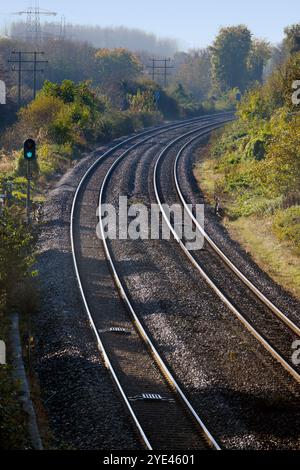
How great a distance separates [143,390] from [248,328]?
3948mm

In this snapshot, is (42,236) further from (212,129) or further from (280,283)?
(212,129)

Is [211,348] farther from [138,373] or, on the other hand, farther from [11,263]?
[11,263]

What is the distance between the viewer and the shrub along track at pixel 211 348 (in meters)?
11.8

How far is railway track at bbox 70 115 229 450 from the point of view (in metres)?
11.2

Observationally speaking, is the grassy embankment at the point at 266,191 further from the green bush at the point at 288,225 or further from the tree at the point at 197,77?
the tree at the point at 197,77

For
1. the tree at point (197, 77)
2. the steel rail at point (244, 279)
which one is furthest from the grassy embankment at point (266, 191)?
the tree at point (197, 77)

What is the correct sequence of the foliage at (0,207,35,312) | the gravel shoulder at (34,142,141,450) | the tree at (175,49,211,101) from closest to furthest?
1. the gravel shoulder at (34,142,141,450)
2. the foliage at (0,207,35,312)
3. the tree at (175,49,211,101)

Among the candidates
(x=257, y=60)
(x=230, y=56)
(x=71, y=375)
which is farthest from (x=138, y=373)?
(x=257, y=60)

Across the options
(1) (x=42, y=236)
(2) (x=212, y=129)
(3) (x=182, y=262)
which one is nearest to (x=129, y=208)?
(1) (x=42, y=236)

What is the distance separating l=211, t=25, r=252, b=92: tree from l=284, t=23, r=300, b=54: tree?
1018 inches

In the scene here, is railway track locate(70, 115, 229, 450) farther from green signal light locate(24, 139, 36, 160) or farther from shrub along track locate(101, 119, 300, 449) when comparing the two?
green signal light locate(24, 139, 36, 160)

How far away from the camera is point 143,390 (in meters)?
12.9

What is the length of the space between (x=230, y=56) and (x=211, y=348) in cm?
9028

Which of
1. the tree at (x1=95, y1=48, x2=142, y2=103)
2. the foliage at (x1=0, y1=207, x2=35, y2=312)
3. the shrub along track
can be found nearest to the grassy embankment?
the shrub along track
